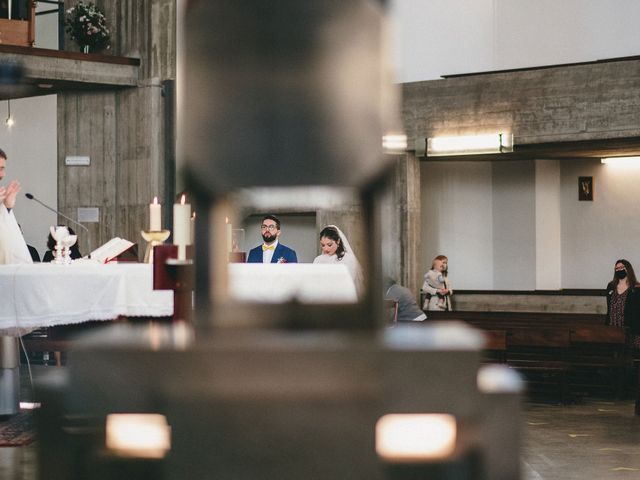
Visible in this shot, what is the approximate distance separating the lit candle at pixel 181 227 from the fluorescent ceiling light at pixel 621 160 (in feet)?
42.6

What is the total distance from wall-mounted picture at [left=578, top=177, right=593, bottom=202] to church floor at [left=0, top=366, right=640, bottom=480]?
7.43 m

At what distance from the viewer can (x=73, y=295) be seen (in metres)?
4.99

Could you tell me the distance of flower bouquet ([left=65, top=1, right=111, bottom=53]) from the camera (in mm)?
14508

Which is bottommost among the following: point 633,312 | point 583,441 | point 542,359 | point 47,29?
point 583,441

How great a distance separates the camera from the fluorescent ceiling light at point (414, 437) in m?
1.87

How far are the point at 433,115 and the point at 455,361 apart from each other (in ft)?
43.1

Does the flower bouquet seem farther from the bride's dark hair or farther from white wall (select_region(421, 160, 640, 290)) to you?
the bride's dark hair

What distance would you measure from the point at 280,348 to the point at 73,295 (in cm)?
334

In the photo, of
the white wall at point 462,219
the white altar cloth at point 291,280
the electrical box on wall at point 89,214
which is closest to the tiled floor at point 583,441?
the white altar cloth at point 291,280

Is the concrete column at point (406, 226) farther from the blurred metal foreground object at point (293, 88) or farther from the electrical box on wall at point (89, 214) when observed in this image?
the blurred metal foreground object at point (293, 88)

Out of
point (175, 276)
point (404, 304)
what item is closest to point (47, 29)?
point (404, 304)

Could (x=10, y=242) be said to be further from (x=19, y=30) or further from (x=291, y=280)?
(x=19, y=30)

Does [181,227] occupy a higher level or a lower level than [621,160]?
lower

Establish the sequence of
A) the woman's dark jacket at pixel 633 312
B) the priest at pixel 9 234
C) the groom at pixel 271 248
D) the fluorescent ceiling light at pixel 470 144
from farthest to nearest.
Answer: the fluorescent ceiling light at pixel 470 144 < the woman's dark jacket at pixel 633 312 < the groom at pixel 271 248 < the priest at pixel 9 234
